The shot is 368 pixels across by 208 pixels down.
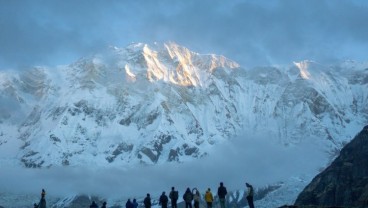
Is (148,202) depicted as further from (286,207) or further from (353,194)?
(353,194)

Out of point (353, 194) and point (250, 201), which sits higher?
point (353, 194)

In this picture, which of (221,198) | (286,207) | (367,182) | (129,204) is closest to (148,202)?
(129,204)

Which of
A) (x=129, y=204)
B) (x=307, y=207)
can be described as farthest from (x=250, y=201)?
(x=129, y=204)

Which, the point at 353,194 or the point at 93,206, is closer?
the point at 93,206

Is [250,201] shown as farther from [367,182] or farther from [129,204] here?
[367,182]

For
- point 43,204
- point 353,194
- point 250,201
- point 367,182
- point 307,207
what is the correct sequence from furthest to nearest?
point 353,194 → point 367,182 → point 43,204 → point 250,201 → point 307,207

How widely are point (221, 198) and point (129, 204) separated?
36.1ft

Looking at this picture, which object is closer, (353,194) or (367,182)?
(367,182)

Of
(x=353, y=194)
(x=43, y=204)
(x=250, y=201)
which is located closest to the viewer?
(x=250, y=201)

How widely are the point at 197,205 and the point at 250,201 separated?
6.47 meters

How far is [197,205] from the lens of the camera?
82.7 metres

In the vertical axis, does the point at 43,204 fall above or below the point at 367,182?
below

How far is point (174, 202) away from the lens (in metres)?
84.1

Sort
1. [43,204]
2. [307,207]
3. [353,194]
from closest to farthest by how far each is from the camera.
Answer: [307,207], [43,204], [353,194]
